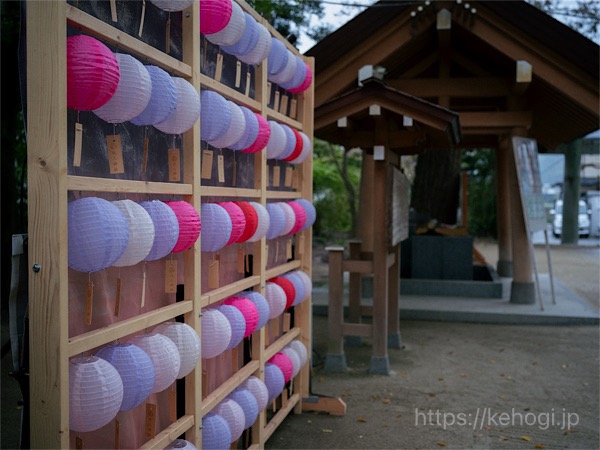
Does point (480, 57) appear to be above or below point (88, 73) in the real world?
above

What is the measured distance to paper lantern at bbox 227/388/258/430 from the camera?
3.81 m

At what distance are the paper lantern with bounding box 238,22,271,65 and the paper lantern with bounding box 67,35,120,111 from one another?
66.2 inches

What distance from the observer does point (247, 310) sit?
3826 millimetres

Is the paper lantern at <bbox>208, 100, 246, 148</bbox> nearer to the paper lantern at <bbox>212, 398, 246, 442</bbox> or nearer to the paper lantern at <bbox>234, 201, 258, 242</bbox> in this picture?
the paper lantern at <bbox>234, 201, 258, 242</bbox>

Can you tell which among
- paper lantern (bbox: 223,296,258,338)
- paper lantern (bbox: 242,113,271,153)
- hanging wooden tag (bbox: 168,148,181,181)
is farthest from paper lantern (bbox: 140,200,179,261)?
paper lantern (bbox: 242,113,271,153)

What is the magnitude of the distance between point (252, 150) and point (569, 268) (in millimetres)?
13552

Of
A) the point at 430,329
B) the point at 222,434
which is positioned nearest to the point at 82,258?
the point at 222,434

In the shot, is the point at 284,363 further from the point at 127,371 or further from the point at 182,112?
the point at 182,112

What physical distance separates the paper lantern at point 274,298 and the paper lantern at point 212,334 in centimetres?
97

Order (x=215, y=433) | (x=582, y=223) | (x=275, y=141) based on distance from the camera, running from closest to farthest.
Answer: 1. (x=215, y=433)
2. (x=275, y=141)
3. (x=582, y=223)

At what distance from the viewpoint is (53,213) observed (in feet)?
6.82

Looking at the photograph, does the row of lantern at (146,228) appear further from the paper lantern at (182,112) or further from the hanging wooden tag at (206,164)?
the paper lantern at (182,112)

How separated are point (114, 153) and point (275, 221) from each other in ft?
6.29

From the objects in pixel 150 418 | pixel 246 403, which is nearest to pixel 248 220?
pixel 246 403
